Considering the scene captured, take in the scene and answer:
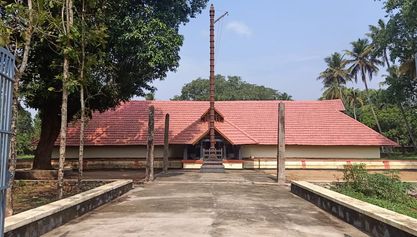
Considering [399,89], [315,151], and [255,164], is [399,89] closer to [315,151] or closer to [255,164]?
[315,151]

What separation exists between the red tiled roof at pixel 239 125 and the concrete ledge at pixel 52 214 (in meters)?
17.2

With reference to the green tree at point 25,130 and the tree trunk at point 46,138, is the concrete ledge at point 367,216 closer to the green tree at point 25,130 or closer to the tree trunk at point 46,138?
the tree trunk at point 46,138

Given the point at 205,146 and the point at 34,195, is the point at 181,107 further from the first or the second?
the point at 34,195

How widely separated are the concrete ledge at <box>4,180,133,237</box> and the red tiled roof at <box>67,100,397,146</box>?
17.2 m

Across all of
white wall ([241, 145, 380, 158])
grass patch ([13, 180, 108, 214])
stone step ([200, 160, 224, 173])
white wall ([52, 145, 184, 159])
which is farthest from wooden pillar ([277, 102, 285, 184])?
white wall ([52, 145, 184, 159])

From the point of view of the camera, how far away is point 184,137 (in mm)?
27938

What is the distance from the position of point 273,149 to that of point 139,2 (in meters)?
16.9

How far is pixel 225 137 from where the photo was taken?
87.8 ft

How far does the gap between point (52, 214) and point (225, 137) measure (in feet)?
65.9

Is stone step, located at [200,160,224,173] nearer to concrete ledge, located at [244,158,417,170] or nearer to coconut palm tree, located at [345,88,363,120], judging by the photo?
concrete ledge, located at [244,158,417,170]

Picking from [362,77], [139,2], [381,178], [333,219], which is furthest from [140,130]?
[362,77]

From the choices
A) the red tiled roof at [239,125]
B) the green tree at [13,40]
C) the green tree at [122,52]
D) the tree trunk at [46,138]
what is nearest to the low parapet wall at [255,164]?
the red tiled roof at [239,125]

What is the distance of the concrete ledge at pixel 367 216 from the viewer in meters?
6.00

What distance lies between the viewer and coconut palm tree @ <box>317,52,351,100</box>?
50469 millimetres
